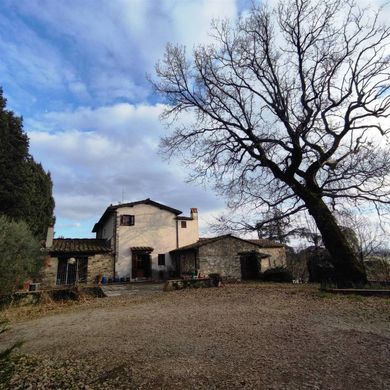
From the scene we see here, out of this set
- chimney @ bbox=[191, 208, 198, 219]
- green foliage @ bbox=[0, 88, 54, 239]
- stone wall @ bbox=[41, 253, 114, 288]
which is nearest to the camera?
green foliage @ bbox=[0, 88, 54, 239]

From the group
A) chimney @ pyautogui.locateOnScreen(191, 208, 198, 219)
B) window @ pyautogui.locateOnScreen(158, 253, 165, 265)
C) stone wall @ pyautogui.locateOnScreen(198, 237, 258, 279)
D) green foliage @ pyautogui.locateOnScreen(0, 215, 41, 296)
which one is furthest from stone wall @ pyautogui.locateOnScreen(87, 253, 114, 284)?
green foliage @ pyautogui.locateOnScreen(0, 215, 41, 296)

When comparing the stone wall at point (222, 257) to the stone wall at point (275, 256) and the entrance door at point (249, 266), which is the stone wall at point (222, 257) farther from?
the stone wall at point (275, 256)

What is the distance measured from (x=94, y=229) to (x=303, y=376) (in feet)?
110

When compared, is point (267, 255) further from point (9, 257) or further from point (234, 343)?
point (234, 343)

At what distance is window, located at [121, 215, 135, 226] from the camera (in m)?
26.5

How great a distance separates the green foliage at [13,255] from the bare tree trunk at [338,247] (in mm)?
12030

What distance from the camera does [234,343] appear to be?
568 centimetres

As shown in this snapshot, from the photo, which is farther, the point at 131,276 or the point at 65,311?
the point at 131,276

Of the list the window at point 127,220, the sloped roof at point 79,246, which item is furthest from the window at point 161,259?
the sloped roof at point 79,246

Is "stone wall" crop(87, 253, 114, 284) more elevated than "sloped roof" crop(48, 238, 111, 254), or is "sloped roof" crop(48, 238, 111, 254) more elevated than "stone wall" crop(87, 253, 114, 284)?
"sloped roof" crop(48, 238, 111, 254)

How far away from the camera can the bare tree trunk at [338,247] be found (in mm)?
11820

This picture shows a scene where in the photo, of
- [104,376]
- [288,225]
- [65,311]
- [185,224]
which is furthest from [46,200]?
[104,376]

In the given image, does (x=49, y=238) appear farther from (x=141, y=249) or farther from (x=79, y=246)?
(x=141, y=249)

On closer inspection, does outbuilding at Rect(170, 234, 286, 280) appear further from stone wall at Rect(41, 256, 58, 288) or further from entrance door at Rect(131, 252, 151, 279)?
stone wall at Rect(41, 256, 58, 288)
